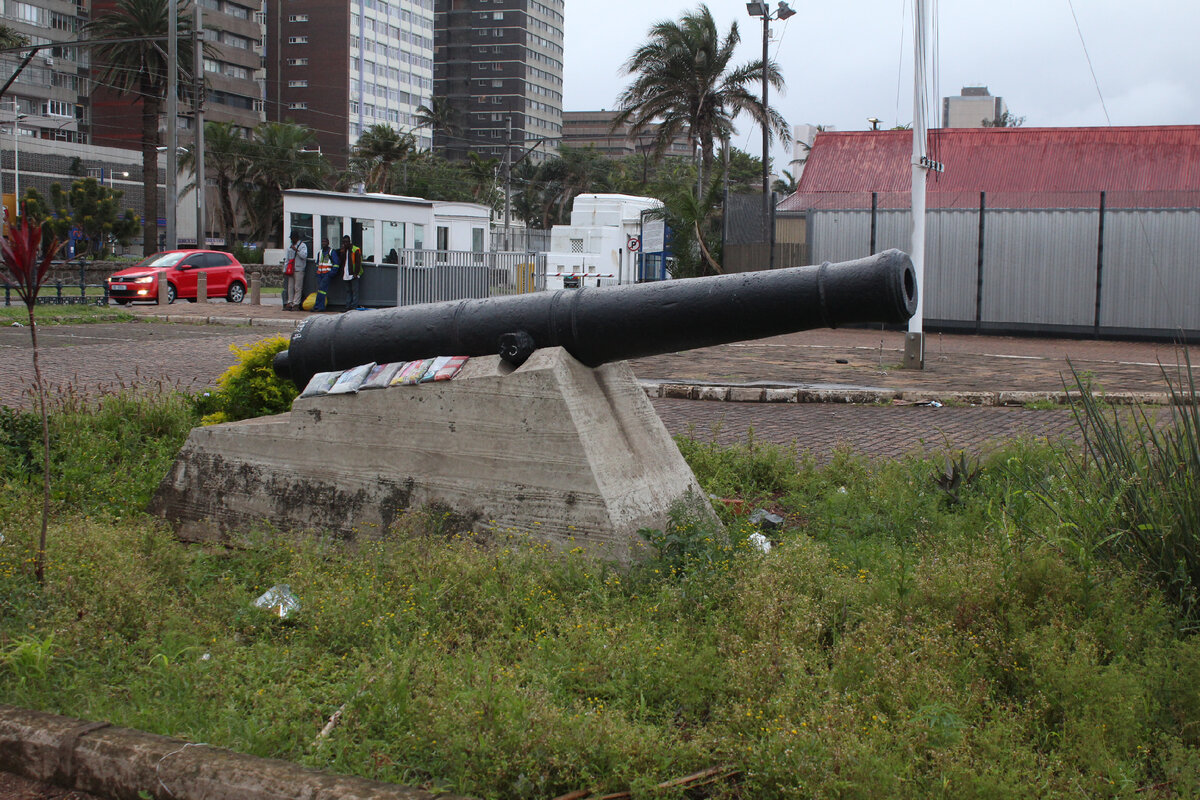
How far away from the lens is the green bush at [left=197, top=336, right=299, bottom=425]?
285 inches

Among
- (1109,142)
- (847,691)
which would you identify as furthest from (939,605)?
(1109,142)

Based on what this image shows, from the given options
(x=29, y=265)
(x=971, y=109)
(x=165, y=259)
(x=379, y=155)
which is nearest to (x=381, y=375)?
(x=29, y=265)

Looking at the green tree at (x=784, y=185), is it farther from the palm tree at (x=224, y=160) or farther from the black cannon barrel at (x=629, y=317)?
the black cannon barrel at (x=629, y=317)

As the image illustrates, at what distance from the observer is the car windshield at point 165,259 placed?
30.6 metres

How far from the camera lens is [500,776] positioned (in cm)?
296

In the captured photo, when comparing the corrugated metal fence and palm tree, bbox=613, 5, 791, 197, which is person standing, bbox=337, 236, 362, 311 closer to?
the corrugated metal fence

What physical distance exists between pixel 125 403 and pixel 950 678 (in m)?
6.46

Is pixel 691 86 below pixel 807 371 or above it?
above

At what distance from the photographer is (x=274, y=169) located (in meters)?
70.1

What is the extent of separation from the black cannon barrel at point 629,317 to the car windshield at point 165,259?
2689 cm

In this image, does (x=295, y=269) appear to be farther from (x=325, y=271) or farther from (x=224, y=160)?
(x=224, y=160)

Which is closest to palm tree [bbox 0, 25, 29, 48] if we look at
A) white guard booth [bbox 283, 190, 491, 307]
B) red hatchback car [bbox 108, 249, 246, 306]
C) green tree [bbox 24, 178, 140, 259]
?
green tree [bbox 24, 178, 140, 259]

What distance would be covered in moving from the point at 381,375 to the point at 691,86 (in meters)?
46.6

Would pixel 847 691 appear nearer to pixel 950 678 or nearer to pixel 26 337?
pixel 950 678
